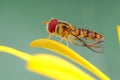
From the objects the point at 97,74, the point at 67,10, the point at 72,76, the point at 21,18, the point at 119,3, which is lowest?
the point at 72,76

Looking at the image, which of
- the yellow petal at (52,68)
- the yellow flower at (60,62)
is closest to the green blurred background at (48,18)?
the yellow flower at (60,62)

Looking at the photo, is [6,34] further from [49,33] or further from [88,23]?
[88,23]

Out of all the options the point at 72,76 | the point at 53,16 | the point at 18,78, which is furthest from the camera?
the point at 53,16

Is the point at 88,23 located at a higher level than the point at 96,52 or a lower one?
higher

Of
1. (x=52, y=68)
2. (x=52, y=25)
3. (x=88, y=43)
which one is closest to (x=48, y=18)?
(x=52, y=25)

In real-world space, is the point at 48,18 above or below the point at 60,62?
above

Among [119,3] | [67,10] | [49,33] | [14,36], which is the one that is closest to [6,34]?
[14,36]

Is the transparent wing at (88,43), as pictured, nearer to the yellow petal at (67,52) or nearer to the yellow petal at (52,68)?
the yellow petal at (67,52)

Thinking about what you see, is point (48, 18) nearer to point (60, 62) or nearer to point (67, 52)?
point (67, 52)
